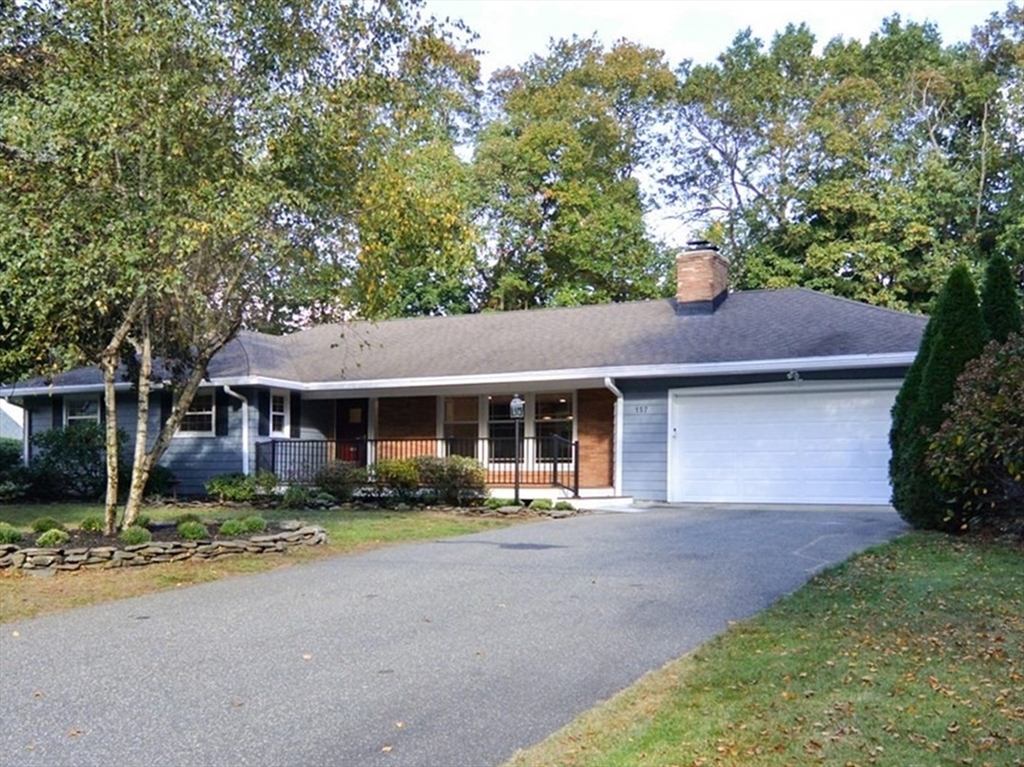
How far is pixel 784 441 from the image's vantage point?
15883mm

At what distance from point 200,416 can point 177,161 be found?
1054cm

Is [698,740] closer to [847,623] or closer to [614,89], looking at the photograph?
[847,623]

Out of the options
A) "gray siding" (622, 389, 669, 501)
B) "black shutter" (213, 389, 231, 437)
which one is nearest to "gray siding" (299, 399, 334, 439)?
"black shutter" (213, 389, 231, 437)

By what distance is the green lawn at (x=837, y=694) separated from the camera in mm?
4070

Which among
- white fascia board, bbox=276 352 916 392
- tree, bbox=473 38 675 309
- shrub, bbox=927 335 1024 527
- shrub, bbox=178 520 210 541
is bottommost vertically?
shrub, bbox=178 520 210 541

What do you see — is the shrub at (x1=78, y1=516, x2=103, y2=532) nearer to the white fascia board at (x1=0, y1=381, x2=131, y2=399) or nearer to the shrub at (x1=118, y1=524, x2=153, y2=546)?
the shrub at (x1=118, y1=524, x2=153, y2=546)

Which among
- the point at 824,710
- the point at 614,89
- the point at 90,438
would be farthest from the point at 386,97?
the point at 614,89

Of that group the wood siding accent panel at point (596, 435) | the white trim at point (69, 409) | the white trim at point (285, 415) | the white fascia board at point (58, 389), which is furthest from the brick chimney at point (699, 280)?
the white trim at point (69, 409)

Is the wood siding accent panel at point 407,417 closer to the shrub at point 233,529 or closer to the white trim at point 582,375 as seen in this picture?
the white trim at point 582,375

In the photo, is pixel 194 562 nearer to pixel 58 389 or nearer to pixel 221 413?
pixel 221 413

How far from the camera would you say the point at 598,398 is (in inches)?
715

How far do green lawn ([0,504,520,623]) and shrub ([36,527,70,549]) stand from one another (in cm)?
40

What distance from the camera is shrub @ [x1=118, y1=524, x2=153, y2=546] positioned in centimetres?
990

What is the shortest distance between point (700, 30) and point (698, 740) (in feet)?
89.6
